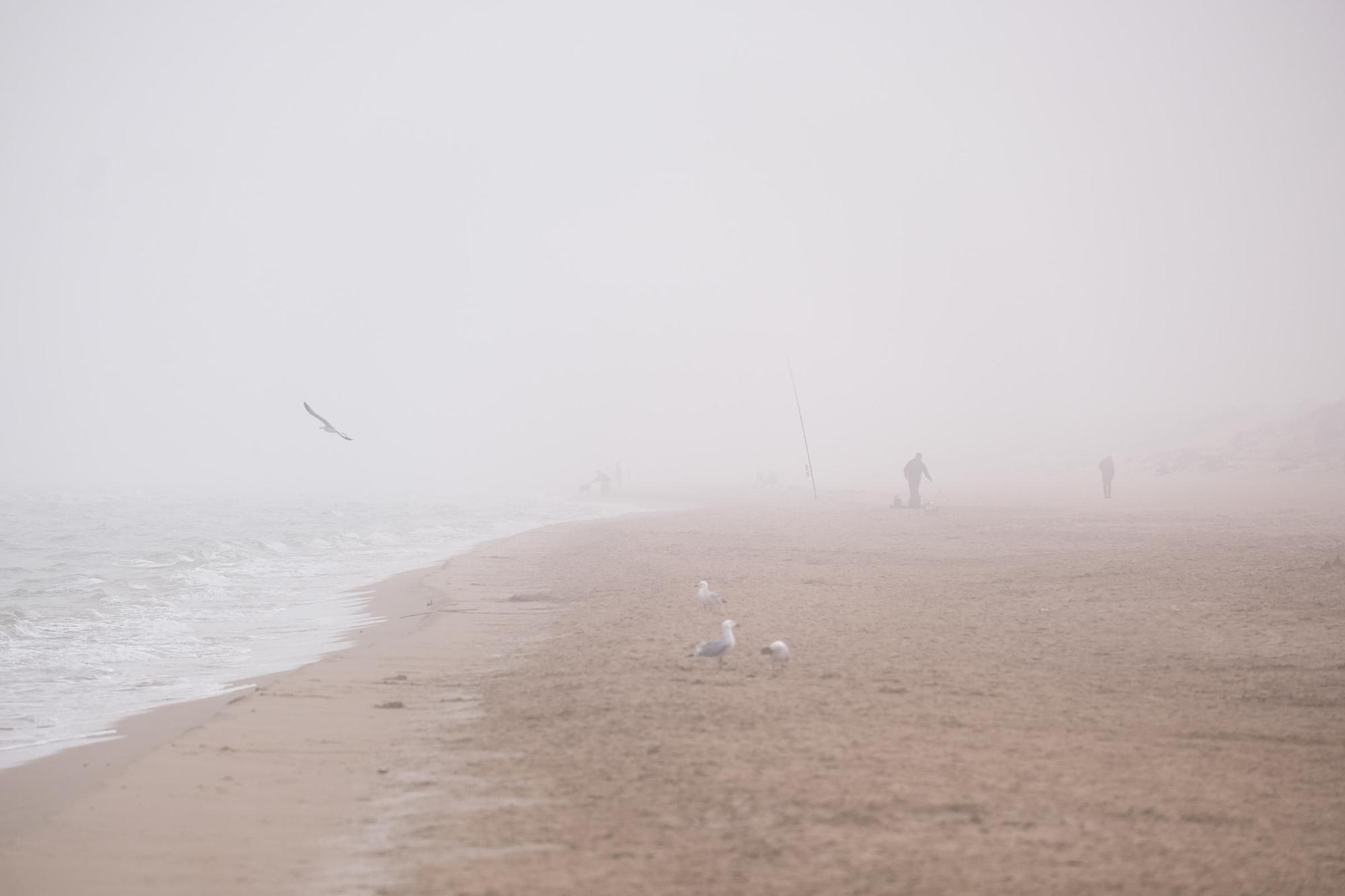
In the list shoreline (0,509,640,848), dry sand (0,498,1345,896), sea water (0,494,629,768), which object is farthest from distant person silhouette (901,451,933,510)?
shoreline (0,509,640,848)

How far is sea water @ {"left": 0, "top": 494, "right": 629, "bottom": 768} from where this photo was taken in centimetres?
954

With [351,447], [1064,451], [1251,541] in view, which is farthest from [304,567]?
[351,447]

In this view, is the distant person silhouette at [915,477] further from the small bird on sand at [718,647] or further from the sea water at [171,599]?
the small bird on sand at [718,647]

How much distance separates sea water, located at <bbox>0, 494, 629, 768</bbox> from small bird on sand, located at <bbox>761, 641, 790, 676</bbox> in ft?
18.5

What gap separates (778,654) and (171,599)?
13414 millimetres

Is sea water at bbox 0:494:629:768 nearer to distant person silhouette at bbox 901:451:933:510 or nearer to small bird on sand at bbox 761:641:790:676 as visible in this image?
small bird on sand at bbox 761:641:790:676

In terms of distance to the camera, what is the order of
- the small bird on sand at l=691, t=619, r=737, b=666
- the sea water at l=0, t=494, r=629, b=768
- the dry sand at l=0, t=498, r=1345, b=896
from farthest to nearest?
the sea water at l=0, t=494, r=629, b=768, the small bird on sand at l=691, t=619, r=737, b=666, the dry sand at l=0, t=498, r=1345, b=896

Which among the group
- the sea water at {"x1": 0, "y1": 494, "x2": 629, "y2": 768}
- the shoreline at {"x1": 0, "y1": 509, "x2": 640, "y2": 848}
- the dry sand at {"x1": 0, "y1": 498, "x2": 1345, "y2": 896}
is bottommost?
the dry sand at {"x1": 0, "y1": 498, "x2": 1345, "y2": 896}

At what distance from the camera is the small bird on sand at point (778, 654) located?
8.36 m

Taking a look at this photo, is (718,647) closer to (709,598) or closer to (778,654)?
(778,654)

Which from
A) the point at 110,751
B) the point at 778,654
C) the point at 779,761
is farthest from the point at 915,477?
the point at 110,751

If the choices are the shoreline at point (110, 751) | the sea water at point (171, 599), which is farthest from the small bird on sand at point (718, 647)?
the sea water at point (171, 599)

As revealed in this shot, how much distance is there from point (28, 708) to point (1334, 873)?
10.8 m

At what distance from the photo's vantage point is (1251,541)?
1728 centimetres
